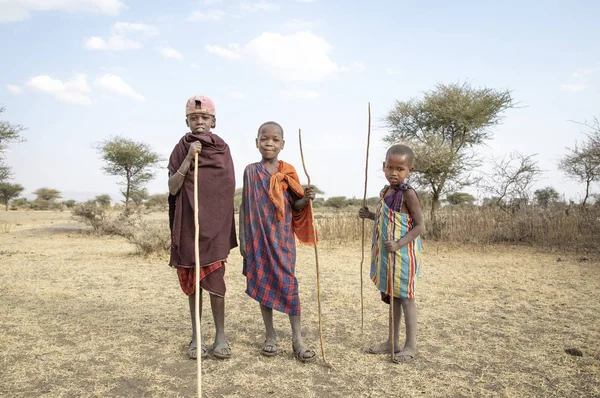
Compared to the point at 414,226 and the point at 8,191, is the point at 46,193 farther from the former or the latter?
the point at 414,226

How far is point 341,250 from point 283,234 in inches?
271

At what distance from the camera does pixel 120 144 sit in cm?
1894

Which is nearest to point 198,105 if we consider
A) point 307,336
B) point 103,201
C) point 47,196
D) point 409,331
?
point 307,336

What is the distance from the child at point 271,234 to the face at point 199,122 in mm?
388

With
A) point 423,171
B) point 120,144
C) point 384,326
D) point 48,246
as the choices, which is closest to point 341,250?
point 423,171

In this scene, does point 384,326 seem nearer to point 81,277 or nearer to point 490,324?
point 490,324

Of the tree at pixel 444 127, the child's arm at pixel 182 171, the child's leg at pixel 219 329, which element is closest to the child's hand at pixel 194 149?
the child's arm at pixel 182 171

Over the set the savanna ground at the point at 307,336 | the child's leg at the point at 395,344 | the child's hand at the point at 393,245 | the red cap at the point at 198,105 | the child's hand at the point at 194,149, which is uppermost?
the red cap at the point at 198,105

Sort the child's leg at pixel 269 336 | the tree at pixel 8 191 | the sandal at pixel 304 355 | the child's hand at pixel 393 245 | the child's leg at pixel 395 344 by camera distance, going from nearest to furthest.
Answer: the child's hand at pixel 393 245 < the sandal at pixel 304 355 < the child's leg at pixel 269 336 < the child's leg at pixel 395 344 < the tree at pixel 8 191

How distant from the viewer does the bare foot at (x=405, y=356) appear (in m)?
3.15

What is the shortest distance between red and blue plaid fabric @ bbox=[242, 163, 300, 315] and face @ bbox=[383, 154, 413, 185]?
2.56 ft

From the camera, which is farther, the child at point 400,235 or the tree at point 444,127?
the tree at point 444,127

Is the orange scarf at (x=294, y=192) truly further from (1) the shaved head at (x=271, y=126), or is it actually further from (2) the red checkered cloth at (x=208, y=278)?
(2) the red checkered cloth at (x=208, y=278)

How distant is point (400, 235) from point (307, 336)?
53.9 inches
